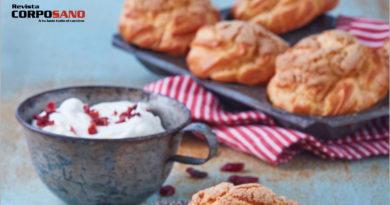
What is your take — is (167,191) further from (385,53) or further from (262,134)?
(385,53)

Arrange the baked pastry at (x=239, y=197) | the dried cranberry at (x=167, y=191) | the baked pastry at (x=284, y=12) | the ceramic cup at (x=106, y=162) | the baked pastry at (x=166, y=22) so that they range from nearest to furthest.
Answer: the baked pastry at (x=239, y=197) < the ceramic cup at (x=106, y=162) < the dried cranberry at (x=167, y=191) < the baked pastry at (x=284, y=12) < the baked pastry at (x=166, y=22)

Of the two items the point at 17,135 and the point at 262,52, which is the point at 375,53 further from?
the point at 17,135

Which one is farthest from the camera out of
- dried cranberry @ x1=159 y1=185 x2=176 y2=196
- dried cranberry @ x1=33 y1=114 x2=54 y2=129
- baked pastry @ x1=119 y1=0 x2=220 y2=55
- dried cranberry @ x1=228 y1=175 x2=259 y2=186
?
baked pastry @ x1=119 y1=0 x2=220 y2=55

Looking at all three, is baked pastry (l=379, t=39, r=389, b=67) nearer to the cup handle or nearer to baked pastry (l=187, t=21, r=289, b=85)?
baked pastry (l=187, t=21, r=289, b=85)

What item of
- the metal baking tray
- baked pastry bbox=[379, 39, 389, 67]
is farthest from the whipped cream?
baked pastry bbox=[379, 39, 389, 67]

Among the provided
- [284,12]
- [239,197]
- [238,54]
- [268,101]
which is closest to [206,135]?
[239,197]

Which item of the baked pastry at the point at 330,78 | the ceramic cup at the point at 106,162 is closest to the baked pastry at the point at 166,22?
the baked pastry at the point at 330,78

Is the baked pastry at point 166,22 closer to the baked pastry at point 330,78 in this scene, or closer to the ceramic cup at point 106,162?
the baked pastry at point 330,78

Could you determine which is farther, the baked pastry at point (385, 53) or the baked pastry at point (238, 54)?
the baked pastry at point (238, 54)
